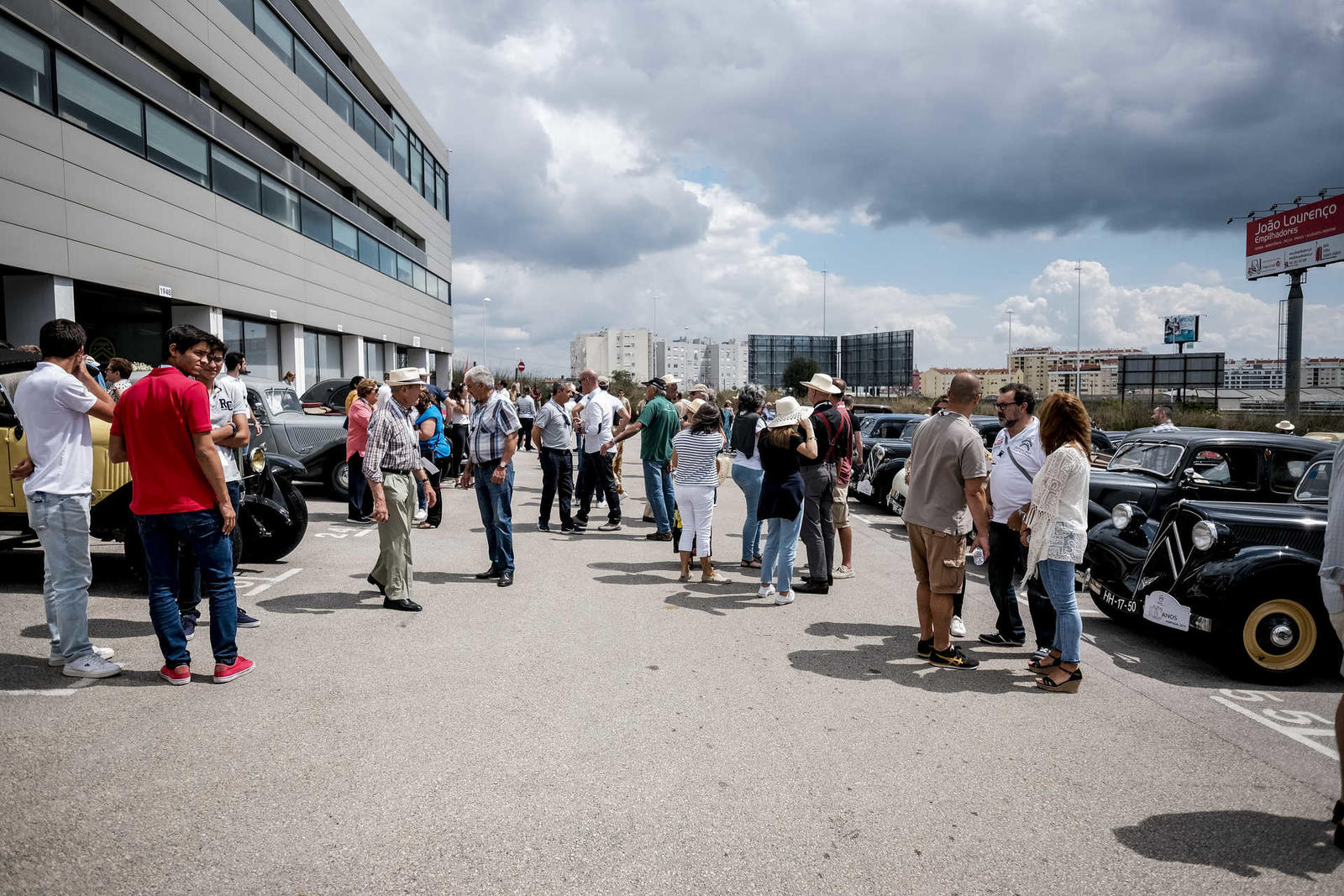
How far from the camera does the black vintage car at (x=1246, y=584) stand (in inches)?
197

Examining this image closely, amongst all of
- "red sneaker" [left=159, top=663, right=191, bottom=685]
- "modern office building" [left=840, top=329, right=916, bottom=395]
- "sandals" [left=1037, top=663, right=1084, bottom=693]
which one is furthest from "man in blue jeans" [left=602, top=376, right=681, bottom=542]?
"modern office building" [left=840, top=329, right=916, bottom=395]

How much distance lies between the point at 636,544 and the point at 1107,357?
186 metres

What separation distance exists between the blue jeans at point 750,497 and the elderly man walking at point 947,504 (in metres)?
2.12

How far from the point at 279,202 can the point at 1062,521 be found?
27386 millimetres

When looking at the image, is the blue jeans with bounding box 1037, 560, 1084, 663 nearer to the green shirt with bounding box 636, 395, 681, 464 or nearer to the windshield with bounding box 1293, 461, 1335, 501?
the windshield with bounding box 1293, 461, 1335, 501

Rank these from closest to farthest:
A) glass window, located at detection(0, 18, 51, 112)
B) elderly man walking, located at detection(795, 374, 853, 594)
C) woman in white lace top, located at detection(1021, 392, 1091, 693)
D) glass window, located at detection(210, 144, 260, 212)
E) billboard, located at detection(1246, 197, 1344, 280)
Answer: woman in white lace top, located at detection(1021, 392, 1091, 693) → elderly man walking, located at detection(795, 374, 853, 594) → glass window, located at detection(0, 18, 51, 112) → glass window, located at detection(210, 144, 260, 212) → billboard, located at detection(1246, 197, 1344, 280)

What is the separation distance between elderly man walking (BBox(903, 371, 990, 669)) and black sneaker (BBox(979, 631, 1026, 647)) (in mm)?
Result: 571

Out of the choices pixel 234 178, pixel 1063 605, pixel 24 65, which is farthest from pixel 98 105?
pixel 1063 605

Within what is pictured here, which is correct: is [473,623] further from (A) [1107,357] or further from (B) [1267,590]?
(A) [1107,357]

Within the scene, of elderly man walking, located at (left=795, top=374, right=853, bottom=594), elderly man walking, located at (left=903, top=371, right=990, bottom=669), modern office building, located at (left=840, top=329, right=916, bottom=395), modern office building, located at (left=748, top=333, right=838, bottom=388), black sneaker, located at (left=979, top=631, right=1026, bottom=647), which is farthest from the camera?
modern office building, located at (left=748, top=333, right=838, bottom=388)

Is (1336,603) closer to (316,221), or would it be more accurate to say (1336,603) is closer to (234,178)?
(234,178)

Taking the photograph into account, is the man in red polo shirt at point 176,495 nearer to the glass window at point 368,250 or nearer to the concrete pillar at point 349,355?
the concrete pillar at point 349,355

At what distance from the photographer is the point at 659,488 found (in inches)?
384

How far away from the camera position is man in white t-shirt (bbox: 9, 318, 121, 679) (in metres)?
4.43
